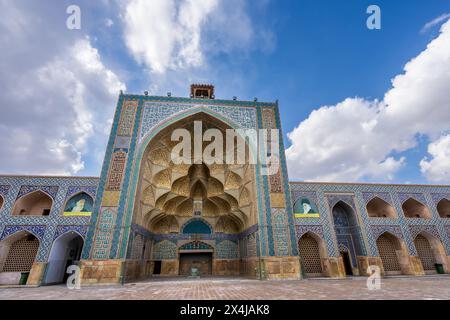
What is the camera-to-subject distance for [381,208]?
14047 mm

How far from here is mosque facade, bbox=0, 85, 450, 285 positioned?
10.1m

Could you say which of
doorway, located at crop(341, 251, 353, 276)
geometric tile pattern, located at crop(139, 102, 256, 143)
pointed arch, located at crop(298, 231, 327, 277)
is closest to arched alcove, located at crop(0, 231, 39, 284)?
geometric tile pattern, located at crop(139, 102, 256, 143)

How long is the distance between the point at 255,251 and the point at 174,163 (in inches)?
284

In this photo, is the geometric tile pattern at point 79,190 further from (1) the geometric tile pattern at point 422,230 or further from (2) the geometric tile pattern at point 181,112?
(1) the geometric tile pattern at point 422,230

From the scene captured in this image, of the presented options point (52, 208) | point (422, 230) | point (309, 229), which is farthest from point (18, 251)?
point (422, 230)

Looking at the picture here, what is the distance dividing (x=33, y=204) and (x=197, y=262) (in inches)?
406

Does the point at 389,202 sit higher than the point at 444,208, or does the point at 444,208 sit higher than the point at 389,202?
the point at 389,202

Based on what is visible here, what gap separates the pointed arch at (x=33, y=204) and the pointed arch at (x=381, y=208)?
1904 centimetres

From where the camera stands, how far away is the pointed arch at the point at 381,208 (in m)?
13.2

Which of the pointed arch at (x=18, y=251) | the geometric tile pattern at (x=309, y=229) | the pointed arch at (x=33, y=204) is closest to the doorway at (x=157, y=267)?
the pointed arch at (x=18, y=251)

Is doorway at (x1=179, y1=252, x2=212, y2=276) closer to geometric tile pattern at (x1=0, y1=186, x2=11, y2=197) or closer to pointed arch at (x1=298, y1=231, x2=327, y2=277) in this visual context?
pointed arch at (x1=298, y1=231, x2=327, y2=277)

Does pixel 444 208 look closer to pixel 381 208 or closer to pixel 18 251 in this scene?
pixel 381 208
